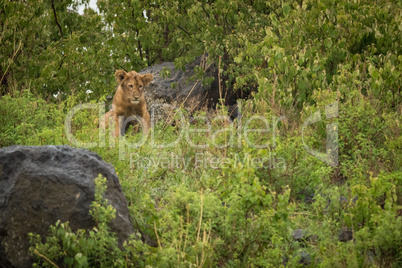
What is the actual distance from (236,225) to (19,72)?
7.30 m

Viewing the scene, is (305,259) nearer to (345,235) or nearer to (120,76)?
(345,235)

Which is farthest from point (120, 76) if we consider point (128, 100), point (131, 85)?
point (128, 100)

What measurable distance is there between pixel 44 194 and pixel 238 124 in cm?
414

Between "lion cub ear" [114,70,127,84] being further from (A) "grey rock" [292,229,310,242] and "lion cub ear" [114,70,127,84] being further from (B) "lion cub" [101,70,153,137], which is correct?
(A) "grey rock" [292,229,310,242]

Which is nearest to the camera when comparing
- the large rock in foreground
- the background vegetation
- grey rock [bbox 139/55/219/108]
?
→ the large rock in foreground

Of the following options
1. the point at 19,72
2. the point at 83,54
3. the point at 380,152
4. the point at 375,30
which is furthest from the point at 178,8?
the point at 380,152

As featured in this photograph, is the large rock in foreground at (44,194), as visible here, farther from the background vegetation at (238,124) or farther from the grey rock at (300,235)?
the grey rock at (300,235)

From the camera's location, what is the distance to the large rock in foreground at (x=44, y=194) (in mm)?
4145

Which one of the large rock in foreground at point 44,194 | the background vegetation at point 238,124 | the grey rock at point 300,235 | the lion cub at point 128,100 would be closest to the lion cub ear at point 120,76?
the lion cub at point 128,100

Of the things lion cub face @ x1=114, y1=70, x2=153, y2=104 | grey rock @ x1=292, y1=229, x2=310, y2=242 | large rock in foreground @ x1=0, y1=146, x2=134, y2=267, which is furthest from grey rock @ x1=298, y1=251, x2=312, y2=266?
lion cub face @ x1=114, y1=70, x2=153, y2=104

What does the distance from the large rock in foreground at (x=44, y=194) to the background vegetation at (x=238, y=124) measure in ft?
0.62

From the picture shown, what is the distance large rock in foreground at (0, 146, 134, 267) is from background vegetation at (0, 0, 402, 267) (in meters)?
0.19

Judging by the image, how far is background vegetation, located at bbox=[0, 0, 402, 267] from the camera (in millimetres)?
4398

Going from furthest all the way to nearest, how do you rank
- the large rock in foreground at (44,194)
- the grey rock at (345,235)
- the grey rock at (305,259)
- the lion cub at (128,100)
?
the lion cub at (128,100) < the grey rock at (345,235) < the grey rock at (305,259) < the large rock in foreground at (44,194)
